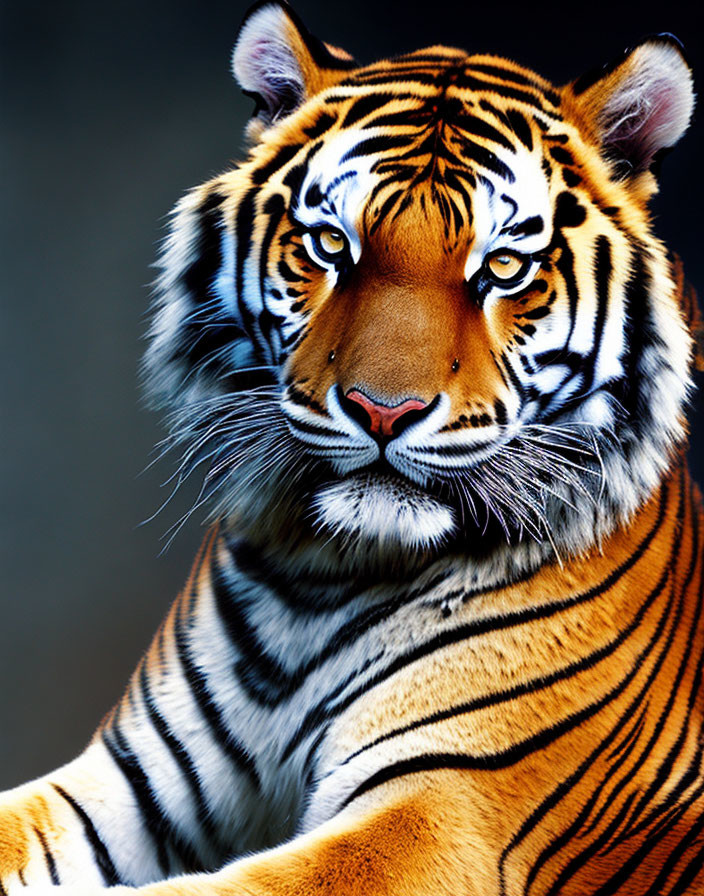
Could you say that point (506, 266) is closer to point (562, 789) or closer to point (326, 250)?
point (326, 250)

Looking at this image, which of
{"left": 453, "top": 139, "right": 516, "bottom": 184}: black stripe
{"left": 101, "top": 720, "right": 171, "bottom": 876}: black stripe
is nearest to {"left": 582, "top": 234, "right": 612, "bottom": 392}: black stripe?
{"left": 453, "top": 139, "right": 516, "bottom": 184}: black stripe

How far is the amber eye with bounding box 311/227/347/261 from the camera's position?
90 centimetres

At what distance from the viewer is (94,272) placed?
4.29 ft

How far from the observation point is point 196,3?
1280mm

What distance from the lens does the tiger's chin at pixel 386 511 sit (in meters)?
0.83

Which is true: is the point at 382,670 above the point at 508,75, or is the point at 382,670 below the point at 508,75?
below

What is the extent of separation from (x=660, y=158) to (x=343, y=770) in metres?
0.67

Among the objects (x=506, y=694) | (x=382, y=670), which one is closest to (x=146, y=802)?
(x=382, y=670)

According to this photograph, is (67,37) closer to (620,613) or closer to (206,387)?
(206,387)

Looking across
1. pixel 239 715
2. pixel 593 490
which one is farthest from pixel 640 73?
pixel 239 715

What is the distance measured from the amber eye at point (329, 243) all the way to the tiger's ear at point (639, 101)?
278mm

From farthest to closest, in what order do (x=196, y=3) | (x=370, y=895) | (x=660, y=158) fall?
(x=196, y=3) < (x=660, y=158) < (x=370, y=895)

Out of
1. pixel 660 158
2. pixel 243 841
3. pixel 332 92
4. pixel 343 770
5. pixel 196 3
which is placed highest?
pixel 196 3

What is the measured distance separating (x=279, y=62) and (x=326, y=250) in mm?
249
